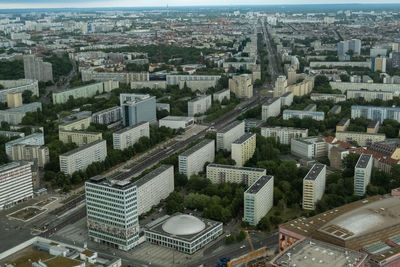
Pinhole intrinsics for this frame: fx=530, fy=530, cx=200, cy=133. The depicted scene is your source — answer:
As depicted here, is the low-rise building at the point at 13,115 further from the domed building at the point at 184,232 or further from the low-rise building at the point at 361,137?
the low-rise building at the point at 361,137

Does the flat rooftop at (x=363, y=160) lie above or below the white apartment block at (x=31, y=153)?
above

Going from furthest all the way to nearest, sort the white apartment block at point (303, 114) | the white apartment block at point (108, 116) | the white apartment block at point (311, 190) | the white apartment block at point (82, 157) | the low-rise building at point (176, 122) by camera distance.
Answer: the white apartment block at point (108, 116), the white apartment block at point (303, 114), the low-rise building at point (176, 122), the white apartment block at point (82, 157), the white apartment block at point (311, 190)

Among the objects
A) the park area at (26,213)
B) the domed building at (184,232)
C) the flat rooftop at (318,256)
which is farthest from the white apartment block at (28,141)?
the flat rooftop at (318,256)

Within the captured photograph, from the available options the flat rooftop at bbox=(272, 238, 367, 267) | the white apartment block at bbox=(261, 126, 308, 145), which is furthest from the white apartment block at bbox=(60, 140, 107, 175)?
the flat rooftop at bbox=(272, 238, 367, 267)

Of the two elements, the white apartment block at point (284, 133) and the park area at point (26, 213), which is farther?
the white apartment block at point (284, 133)

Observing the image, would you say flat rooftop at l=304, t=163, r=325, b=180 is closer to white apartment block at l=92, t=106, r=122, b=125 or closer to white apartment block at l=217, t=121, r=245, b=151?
white apartment block at l=217, t=121, r=245, b=151

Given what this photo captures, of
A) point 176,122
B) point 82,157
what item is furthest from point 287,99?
point 82,157
